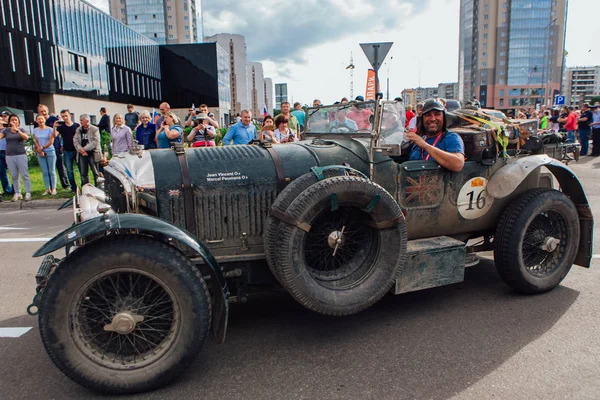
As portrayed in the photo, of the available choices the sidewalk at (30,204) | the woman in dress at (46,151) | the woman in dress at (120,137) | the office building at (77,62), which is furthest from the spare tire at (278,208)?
the office building at (77,62)

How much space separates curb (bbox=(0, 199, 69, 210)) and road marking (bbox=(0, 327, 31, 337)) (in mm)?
6345

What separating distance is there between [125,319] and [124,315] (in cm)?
2

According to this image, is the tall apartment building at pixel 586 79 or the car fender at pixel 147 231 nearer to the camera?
the car fender at pixel 147 231

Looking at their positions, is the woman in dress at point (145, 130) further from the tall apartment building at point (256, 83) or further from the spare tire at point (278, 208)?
the tall apartment building at point (256, 83)

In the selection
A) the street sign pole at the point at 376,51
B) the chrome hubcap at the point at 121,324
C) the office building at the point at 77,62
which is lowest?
the chrome hubcap at the point at 121,324

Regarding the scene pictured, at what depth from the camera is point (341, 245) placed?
3.31 metres

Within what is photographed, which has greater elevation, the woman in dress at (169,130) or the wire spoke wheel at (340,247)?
the woman in dress at (169,130)

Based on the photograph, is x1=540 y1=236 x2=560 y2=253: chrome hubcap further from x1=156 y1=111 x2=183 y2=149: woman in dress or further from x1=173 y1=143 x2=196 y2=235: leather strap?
x1=156 y1=111 x2=183 y2=149: woman in dress

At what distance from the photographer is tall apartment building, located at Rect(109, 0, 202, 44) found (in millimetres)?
106875

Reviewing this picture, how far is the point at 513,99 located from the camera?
4257 inches

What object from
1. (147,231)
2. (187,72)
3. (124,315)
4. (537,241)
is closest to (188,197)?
(147,231)

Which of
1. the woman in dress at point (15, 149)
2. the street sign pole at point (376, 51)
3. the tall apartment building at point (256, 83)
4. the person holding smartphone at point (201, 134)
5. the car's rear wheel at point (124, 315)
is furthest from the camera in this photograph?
the tall apartment building at point (256, 83)

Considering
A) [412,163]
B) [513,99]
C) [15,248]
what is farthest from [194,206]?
[513,99]

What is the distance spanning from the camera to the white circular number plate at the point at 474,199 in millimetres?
3959
